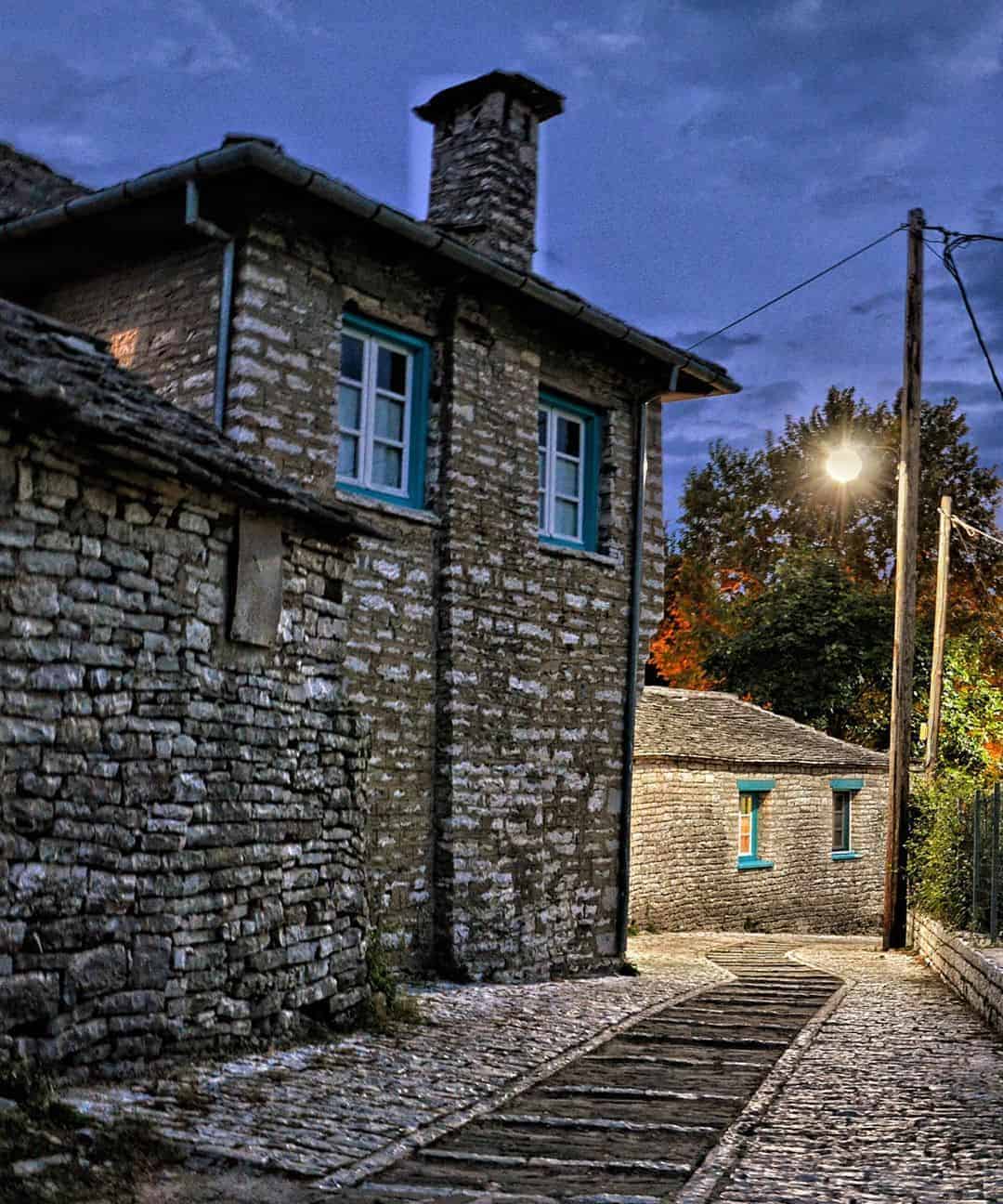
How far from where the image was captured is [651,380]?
13164 mm

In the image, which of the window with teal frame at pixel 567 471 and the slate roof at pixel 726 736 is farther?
the slate roof at pixel 726 736

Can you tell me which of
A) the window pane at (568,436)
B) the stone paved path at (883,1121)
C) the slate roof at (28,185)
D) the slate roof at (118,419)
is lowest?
the stone paved path at (883,1121)

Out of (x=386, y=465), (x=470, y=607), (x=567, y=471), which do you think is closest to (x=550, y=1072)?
(x=470, y=607)

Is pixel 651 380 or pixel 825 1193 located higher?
pixel 651 380

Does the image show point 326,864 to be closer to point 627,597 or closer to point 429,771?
point 429,771

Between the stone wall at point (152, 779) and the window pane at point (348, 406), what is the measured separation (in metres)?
2.47

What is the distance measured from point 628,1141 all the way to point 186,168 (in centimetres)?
690

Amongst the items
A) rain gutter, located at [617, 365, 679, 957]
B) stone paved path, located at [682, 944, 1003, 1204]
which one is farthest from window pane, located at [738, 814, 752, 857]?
stone paved path, located at [682, 944, 1003, 1204]

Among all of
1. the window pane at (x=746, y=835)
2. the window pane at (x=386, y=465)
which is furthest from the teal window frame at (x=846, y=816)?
the window pane at (x=386, y=465)

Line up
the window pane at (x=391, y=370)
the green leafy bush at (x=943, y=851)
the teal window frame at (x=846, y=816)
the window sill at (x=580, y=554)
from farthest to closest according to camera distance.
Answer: the teal window frame at (x=846, y=816) < the green leafy bush at (x=943, y=851) < the window sill at (x=580, y=554) < the window pane at (x=391, y=370)

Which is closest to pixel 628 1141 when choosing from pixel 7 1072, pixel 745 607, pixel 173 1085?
pixel 173 1085

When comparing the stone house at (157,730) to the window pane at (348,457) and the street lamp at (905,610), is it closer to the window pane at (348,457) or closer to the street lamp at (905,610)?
the window pane at (348,457)

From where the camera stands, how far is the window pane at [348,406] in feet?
34.1

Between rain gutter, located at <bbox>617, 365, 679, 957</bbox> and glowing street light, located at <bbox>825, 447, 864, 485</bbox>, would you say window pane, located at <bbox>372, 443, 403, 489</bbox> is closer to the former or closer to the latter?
rain gutter, located at <bbox>617, 365, 679, 957</bbox>
